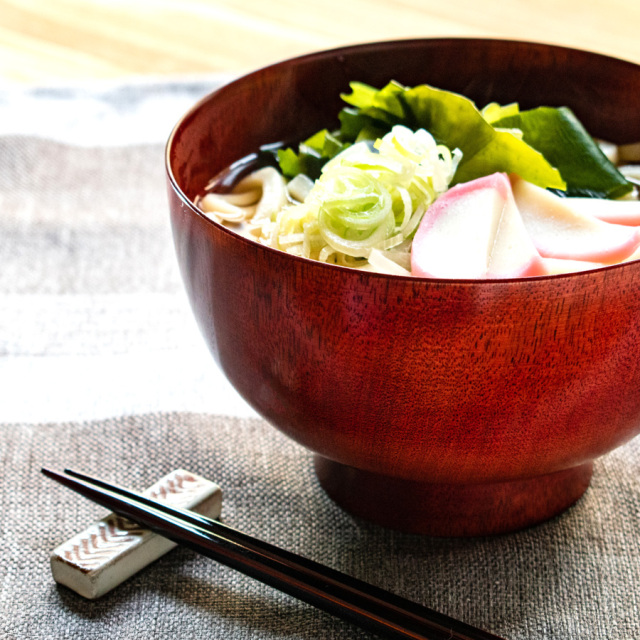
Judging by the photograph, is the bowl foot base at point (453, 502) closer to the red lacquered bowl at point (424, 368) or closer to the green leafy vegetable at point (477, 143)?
the red lacquered bowl at point (424, 368)

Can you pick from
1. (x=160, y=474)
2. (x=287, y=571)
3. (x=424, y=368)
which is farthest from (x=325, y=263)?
(x=160, y=474)

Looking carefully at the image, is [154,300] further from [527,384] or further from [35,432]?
[527,384]

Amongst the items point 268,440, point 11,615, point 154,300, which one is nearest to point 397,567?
point 268,440

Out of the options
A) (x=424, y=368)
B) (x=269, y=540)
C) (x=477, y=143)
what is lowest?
(x=269, y=540)

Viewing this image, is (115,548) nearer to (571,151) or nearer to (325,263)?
(325,263)

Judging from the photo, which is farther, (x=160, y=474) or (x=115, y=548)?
(x=160, y=474)

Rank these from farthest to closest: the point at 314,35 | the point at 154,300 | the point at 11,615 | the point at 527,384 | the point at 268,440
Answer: the point at 314,35, the point at 154,300, the point at 268,440, the point at 11,615, the point at 527,384

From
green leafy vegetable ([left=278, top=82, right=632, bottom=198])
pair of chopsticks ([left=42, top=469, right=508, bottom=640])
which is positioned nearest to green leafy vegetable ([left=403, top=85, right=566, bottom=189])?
green leafy vegetable ([left=278, top=82, right=632, bottom=198])
